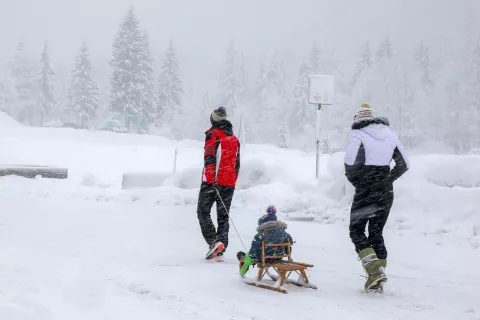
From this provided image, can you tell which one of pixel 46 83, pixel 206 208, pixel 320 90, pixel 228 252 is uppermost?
pixel 46 83

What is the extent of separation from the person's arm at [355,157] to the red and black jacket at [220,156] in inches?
74.3

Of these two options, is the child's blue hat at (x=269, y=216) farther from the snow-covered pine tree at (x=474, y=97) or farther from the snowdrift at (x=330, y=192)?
the snow-covered pine tree at (x=474, y=97)

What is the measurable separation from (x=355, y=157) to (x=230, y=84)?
237 feet

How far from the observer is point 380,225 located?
4.98 meters

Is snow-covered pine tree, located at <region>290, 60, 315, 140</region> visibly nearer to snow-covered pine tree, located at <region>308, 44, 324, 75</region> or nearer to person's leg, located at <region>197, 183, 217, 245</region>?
snow-covered pine tree, located at <region>308, 44, 324, 75</region>

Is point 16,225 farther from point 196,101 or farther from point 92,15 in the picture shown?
point 92,15

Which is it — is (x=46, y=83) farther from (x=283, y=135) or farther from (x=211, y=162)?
(x=211, y=162)

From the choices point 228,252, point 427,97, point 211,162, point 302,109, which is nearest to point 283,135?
point 302,109

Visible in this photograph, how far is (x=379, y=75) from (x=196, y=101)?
5066 cm

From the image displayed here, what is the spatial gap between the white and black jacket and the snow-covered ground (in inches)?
46.7

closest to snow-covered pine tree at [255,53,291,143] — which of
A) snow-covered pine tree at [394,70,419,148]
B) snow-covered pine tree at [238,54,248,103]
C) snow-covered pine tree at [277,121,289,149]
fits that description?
snow-covered pine tree at [238,54,248,103]

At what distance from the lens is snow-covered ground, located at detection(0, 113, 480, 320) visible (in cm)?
414

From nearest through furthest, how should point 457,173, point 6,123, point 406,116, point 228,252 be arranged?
1. point 228,252
2. point 457,173
3. point 6,123
4. point 406,116

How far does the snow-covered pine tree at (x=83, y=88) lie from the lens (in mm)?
57500
